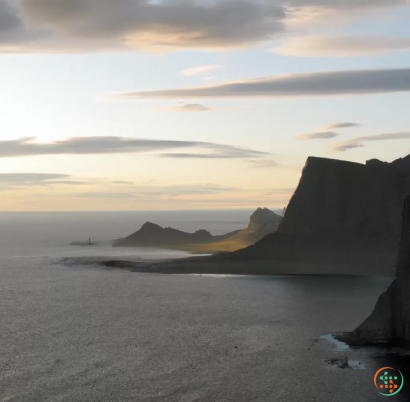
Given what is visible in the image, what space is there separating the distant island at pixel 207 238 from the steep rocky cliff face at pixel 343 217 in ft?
145

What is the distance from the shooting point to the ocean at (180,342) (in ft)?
111

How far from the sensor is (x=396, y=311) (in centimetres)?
4212

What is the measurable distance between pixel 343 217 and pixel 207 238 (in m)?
87.0

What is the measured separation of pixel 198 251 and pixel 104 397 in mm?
129857

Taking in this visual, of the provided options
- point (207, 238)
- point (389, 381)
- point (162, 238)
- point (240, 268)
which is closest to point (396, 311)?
point (389, 381)

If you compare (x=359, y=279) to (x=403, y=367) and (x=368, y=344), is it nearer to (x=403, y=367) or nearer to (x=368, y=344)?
(x=368, y=344)

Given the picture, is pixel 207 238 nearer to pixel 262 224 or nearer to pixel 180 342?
pixel 262 224

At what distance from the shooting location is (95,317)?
5934cm

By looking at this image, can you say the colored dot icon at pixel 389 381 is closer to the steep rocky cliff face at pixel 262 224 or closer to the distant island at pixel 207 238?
the distant island at pixel 207 238

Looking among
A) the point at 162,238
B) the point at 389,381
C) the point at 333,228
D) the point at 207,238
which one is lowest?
the point at 389,381

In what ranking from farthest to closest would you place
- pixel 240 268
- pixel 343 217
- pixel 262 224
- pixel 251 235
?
1. pixel 262 224
2. pixel 251 235
3. pixel 343 217
4. pixel 240 268

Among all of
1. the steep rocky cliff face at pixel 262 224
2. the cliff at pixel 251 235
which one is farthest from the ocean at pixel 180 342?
the steep rocky cliff face at pixel 262 224

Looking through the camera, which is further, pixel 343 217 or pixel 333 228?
pixel 343 217

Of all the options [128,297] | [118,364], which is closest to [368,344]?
[118,364]
